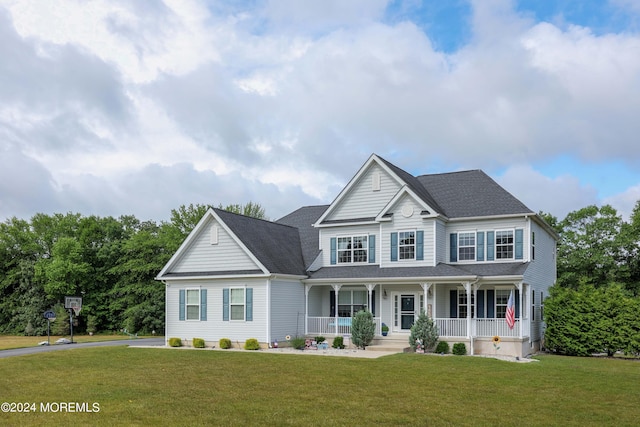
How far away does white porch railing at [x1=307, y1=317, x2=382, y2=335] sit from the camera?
2731 cm

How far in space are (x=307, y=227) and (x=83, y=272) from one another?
65.9 feet

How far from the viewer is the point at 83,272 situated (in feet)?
145

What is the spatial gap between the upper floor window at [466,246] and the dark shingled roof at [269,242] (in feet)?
23.7

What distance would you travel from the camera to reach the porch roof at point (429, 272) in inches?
973

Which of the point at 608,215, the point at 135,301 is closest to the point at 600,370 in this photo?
the point at 608,215

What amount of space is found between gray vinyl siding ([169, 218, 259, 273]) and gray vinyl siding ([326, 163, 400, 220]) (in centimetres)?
489

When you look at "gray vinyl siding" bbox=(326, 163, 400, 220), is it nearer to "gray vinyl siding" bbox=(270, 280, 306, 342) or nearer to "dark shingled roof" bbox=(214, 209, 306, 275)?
"dark shingled roof" bbox=(214, 209, 306, 275)

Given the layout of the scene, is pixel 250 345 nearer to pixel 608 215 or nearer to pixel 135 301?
pixel 135 301

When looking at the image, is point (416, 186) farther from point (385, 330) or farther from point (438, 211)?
point (385, 330)

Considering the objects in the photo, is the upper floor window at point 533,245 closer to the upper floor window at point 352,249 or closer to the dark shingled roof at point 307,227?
the upper floor window at point 352,249

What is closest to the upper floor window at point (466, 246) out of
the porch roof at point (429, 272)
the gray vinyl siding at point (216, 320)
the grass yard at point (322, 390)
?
the porch roof at point (429, 272)

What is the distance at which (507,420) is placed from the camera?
1160 cm

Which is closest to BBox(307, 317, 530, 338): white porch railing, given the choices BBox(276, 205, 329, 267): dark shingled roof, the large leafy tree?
BBox(276, 205, 329, 267): dark shingled roof

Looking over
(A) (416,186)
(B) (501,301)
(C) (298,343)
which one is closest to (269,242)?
(C) (298,343)
